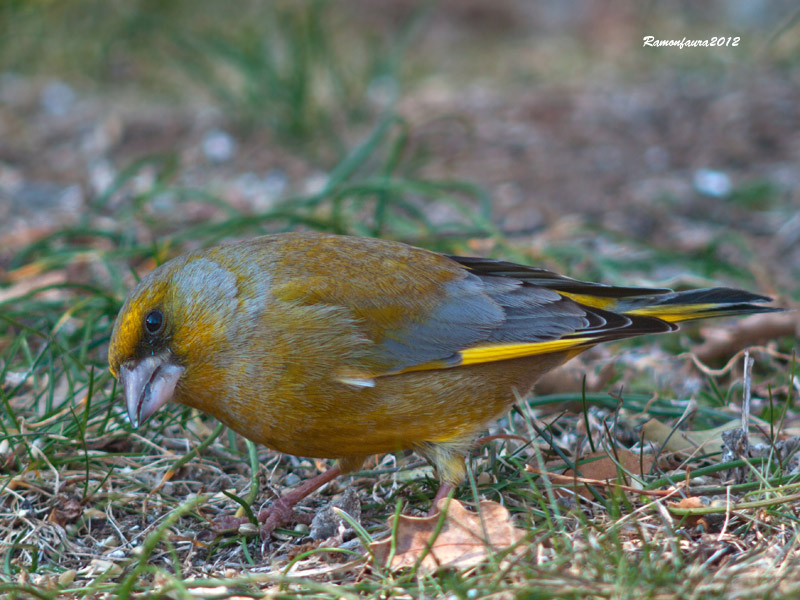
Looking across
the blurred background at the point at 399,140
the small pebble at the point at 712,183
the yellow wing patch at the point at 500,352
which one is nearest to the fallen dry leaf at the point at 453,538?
the yellow wing patch at the point at 500,352

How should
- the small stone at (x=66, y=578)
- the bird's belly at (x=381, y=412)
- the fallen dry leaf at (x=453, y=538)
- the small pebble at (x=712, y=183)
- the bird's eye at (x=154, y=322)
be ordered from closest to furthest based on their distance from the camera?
the fallen dry leaf at (x=453, y=538), the small stone at (x=66, y=578), the bird's belly at (x=381, y=412), the bird's eye at (x=154, y=322), the small pebble at (x=712, y=183)

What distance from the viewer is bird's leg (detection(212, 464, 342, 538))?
11.0 ft

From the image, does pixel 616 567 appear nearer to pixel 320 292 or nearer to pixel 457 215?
pixel 320 292

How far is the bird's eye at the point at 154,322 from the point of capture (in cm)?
332

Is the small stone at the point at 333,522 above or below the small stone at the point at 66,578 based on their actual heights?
above

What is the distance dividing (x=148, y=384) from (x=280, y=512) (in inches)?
27.1

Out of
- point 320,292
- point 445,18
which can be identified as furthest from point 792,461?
point 445,18

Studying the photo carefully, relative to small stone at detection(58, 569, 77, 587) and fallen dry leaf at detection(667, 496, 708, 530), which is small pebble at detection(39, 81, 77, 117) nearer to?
small stone at detection(58, 569, 77, 587)

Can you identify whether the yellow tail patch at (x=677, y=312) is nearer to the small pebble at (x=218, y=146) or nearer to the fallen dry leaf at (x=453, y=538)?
the fallen dry leaf at (x=453, y=538)

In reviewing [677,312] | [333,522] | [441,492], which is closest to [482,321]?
[441,492]

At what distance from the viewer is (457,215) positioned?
277 inches

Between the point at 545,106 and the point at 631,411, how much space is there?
206 inches

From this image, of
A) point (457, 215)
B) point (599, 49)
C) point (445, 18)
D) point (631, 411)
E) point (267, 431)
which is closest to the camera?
point (267, 431)

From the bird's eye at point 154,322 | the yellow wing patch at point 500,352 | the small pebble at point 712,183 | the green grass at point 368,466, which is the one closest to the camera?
the green grass at point 368,466
